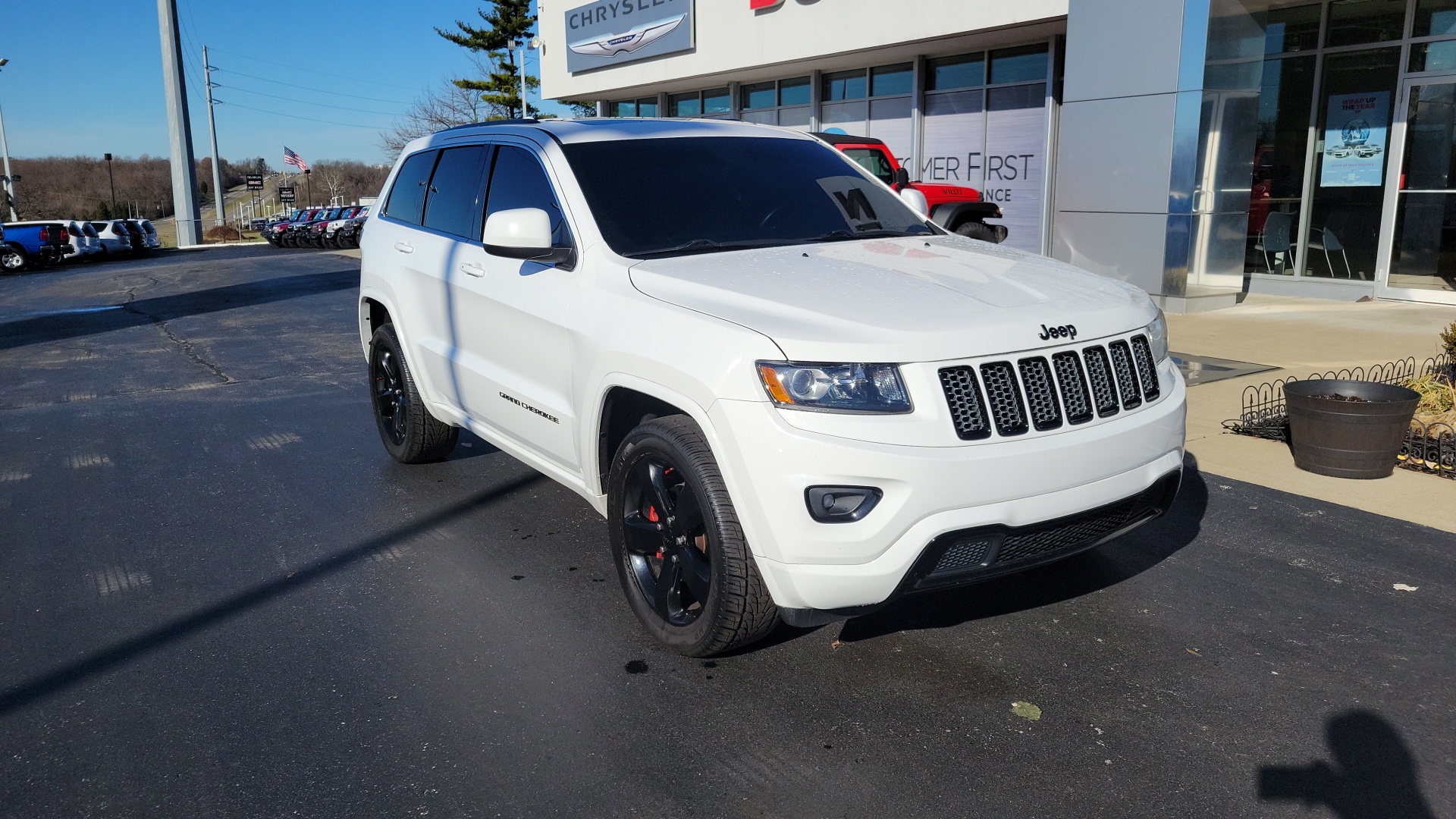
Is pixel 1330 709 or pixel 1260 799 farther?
pixel 1330 709

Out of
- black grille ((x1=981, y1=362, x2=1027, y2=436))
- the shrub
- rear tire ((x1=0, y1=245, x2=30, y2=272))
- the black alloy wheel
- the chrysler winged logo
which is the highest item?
the chrysler winged logo

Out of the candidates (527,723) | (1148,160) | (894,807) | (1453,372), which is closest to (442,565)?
(527,723)

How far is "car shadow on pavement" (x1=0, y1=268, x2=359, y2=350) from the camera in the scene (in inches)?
539

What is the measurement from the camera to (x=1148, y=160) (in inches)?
492

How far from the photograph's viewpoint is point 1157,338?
386 cm

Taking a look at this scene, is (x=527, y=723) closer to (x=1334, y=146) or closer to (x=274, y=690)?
(x=274, y=690)

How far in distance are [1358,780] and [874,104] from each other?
1994cm

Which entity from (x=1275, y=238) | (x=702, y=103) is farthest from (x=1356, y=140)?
(x=702, y=103)

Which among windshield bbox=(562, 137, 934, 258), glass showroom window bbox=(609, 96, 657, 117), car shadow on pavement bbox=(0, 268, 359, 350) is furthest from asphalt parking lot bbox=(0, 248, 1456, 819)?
glass showroom window bbox=(609, 96, 657, 117)

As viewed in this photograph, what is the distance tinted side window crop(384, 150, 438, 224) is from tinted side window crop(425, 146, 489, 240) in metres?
0.11

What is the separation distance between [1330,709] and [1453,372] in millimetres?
4918

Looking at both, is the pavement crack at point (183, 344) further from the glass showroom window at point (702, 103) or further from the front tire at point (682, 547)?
the glass showroom window at point (702, 103)

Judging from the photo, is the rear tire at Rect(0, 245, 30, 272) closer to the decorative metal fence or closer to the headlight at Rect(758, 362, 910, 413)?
the decorative metal fence

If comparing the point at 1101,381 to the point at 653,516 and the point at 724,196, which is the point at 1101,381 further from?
the point at 724,196
